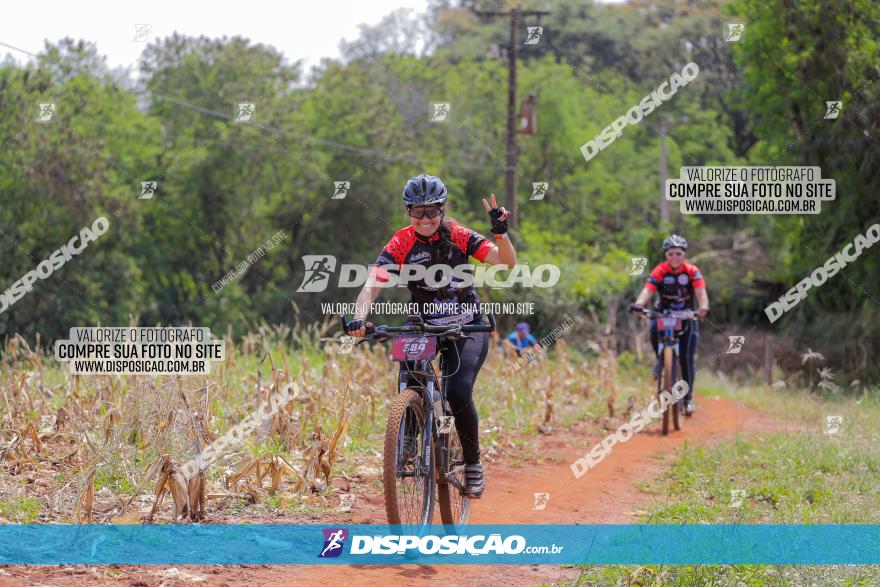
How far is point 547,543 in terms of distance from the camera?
729cm

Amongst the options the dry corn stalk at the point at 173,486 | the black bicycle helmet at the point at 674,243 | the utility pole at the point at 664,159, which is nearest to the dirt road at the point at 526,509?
the dry corn stalk at the point at 173,486

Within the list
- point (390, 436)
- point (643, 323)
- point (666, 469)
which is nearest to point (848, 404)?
point (666, 469)

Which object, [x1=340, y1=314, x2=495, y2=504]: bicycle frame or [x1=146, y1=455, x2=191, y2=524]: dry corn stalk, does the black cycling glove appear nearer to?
[x1=340, y1=314, x2=495, y2=504]: bicycle frame

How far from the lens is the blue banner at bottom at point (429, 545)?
631 cm

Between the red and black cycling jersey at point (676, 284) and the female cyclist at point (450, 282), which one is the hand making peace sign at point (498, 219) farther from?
the red and black cycling jersey at point (676, 284)

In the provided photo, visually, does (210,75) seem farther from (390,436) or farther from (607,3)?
(390,436)

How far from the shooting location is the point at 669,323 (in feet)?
43.6

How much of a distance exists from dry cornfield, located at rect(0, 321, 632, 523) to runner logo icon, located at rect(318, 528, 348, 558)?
75 cm

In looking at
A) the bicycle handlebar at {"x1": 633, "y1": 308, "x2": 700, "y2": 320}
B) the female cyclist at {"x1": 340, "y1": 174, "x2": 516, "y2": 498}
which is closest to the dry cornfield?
the female cyclist at {"x1": 340, "y1": 174, "x2": 516, "y2": 498}

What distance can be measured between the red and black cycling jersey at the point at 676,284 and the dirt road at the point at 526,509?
5.41 feet

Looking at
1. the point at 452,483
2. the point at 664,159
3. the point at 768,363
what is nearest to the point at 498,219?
the point at 452,483

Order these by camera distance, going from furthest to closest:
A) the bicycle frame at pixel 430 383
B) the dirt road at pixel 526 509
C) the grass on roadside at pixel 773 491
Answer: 1. the bicycle frame at pixel 430 383
2. the grass on roadside at pixel 773 491
3. the dirt road at pixel 526 509

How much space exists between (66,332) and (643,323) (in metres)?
18.3

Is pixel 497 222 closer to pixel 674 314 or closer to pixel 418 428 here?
pixel 418 428
